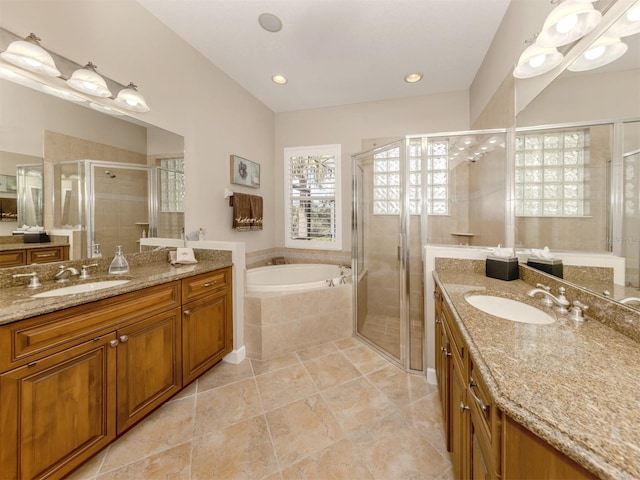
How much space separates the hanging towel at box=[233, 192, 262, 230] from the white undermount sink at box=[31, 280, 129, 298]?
1.47 metres

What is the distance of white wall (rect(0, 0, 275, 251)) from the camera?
1515 mm

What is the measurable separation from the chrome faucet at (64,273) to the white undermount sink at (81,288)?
0.51ft

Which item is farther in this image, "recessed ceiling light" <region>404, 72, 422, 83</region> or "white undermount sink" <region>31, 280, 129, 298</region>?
"recessed ceiling light" <region>404, 72, 422, 83</region>

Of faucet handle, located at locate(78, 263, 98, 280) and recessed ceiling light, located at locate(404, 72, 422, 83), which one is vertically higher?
recessed ceiling light, located at locate(404, 72, 422, 83)

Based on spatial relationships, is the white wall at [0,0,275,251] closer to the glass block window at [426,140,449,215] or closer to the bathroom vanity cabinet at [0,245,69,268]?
the bathroom vanity cabinet at [0,245,69,268]

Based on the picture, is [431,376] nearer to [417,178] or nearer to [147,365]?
[417,178]

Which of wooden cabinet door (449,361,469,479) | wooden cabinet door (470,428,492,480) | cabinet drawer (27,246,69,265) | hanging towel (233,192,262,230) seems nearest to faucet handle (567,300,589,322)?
wooden cabinet door (449,361,469,479)

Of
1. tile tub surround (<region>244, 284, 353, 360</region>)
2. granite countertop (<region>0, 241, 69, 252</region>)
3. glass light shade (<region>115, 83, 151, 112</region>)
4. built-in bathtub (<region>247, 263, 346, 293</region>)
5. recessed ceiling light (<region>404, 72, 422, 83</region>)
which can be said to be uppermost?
recessed ceiling light (<region>404, 72, 422, 83</region>)

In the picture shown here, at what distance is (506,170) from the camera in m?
1.88

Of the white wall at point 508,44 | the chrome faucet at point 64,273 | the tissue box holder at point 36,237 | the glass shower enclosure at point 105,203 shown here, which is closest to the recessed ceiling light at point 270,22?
the glass shower enclosure at point 105,203

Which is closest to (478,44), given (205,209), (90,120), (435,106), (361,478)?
(435,106)

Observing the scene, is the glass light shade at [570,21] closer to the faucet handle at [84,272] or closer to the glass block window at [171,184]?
the glass block window at [171,184]

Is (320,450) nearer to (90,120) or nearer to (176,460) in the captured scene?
(176,460)

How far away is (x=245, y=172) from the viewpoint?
10.0ft
